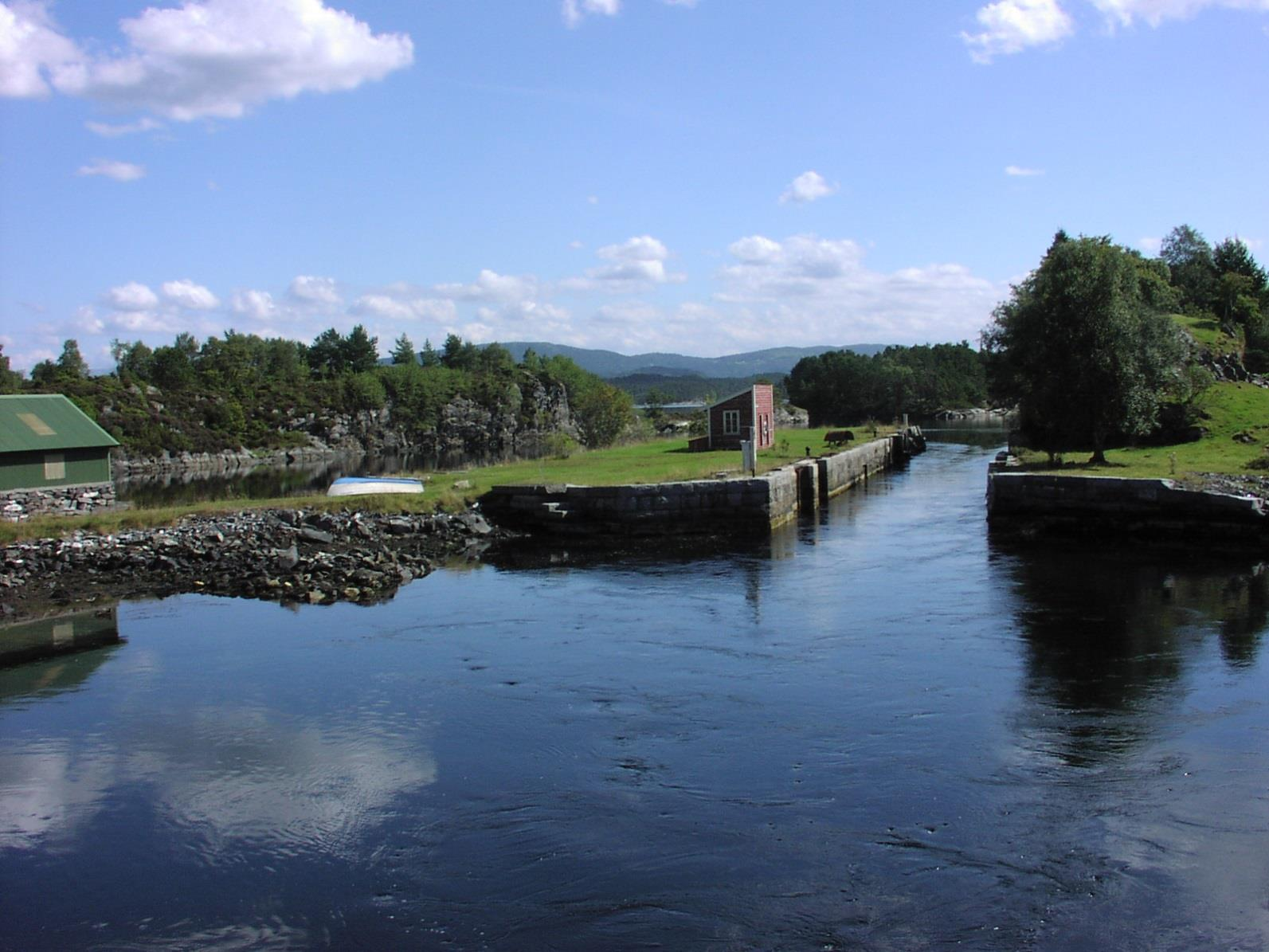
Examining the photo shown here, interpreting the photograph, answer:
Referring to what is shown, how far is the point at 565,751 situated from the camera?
1225 centimetres

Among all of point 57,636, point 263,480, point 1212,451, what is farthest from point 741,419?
point 57,636

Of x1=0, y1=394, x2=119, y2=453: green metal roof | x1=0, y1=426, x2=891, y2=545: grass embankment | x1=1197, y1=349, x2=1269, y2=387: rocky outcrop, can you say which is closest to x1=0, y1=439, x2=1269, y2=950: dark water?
x1=0, y1=426, x2=891, y2=545: grass embankment

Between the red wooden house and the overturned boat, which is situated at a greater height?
the red wooden house

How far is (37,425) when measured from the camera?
35.0m

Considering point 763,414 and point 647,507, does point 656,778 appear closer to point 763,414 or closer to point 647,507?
point 647,507

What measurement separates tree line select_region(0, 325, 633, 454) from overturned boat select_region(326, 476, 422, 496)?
2617 centimetres

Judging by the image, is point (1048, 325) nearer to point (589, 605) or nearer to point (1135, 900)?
point (589, 605)

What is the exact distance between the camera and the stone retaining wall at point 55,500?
32.0 metres

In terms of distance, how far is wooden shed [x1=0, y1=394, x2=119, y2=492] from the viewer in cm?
3341

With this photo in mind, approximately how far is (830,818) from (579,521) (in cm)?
2067

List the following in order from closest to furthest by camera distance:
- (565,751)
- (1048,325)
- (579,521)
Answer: (565,751)
(579,521)
(1048,325)

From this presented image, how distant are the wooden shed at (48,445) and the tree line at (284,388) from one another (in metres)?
29.0

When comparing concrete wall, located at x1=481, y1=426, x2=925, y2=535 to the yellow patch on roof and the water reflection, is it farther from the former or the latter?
the yellow patch on roof

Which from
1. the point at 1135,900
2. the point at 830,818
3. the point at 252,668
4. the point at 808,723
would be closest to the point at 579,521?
the point at 252,668
